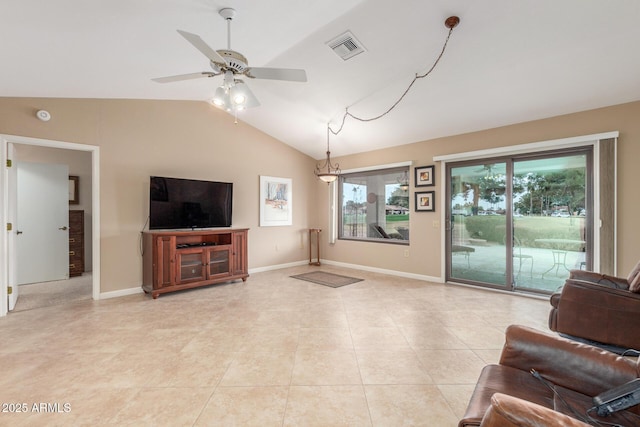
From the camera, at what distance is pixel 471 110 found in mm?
4066

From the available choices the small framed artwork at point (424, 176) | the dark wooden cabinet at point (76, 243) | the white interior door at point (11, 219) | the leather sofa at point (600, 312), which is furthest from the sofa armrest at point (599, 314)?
the dark wooden cabinet at point (76, 243)

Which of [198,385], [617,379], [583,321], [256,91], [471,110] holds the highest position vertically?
[256,91]

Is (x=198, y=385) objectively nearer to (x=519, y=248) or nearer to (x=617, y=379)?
(x=617, y=379)

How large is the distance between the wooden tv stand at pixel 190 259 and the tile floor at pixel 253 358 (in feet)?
0.95

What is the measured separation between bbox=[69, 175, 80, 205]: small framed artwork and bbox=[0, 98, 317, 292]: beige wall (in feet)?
7.48

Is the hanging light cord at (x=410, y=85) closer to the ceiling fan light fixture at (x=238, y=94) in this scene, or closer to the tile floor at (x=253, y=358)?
the ceiling fan light fixture at (x=238, y=94)

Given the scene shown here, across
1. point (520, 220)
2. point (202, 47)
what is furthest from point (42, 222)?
point (520, 220)

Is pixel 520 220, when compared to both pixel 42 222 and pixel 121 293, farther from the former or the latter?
pixel 42 222

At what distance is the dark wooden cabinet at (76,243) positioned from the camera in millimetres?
5418

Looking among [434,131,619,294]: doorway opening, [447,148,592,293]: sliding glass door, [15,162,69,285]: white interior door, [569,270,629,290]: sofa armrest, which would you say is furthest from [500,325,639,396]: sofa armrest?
[15,162,69,285]: white interior door

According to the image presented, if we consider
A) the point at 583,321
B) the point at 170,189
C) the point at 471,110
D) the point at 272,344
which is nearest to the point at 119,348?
the point at 272,344

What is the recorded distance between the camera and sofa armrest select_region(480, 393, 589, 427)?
0.83 meters

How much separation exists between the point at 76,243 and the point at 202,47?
5326mm

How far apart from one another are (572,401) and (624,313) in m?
1.78
